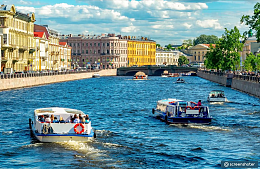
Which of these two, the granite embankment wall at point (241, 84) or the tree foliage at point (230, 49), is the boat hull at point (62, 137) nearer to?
the granite embankment wall at point (241, 84)

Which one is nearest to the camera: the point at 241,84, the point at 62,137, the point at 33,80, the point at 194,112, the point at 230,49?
the point at 62,137

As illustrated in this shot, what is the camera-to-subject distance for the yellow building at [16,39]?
10875cm

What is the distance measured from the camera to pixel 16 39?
117438mm

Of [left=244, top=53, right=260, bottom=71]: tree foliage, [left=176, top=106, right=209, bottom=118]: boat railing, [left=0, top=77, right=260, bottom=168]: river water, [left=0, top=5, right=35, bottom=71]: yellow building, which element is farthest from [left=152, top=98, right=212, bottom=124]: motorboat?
[left=244, top=53, right=260, bottom=71]: tree foliage

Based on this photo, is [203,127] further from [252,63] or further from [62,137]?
[252,63]

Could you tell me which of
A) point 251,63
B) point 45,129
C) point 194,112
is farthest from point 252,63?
point 45,129

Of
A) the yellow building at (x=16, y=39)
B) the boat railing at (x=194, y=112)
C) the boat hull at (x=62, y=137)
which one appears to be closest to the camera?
the boat hull at (x=62, y=137)

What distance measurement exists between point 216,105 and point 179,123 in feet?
64.5

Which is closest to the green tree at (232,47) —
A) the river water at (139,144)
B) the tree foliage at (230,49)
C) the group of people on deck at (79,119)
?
the tree foliage at (230,49)

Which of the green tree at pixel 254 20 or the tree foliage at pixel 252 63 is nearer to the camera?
the green tree at pixel 254 20

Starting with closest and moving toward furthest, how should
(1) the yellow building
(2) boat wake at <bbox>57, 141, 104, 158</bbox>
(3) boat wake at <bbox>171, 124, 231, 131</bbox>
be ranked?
(2) boat wake at <bbox>57, 141, 104, 158</bbox> → (3) boat wake at <bbox>171, 124, 231, 131</bbox> → (1) the yellow building

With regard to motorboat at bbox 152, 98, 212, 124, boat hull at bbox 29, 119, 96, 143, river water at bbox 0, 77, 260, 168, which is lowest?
river water at bbox 0, 77, 260, 168

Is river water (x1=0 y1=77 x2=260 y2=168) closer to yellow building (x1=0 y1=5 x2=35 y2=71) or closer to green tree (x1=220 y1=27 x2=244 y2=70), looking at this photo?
yellow building (x1=0 y1=5 x2=35 y2=71)

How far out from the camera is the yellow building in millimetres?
108750
